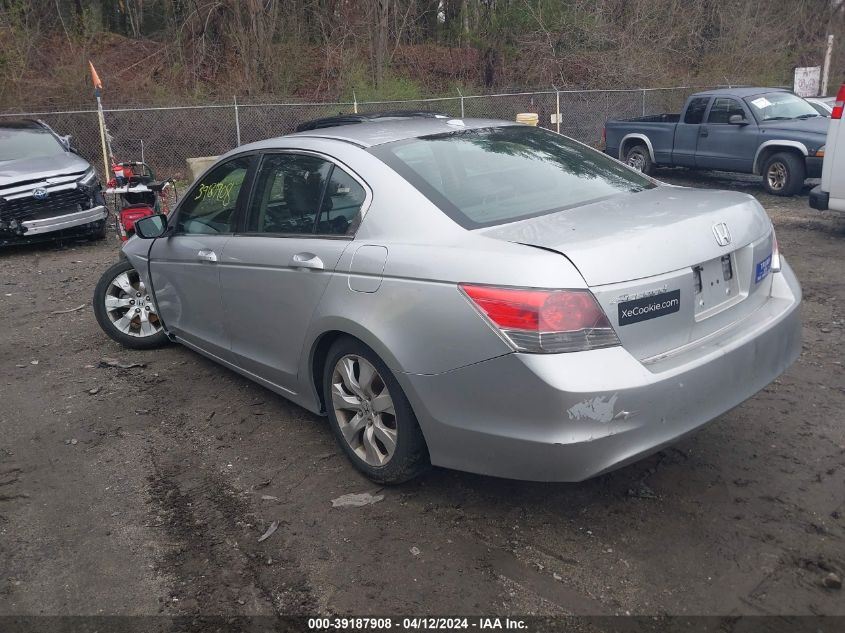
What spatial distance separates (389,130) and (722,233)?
1.85 m

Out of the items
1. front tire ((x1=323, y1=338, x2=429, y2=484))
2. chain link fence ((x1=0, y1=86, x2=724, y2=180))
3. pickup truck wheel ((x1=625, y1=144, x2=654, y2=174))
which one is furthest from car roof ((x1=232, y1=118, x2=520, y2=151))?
chain link fence ((x1=0, y1=86, x2=724, y2=180))

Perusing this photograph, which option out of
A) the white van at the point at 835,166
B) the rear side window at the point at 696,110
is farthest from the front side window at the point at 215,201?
the rear side window at the point at 696,110

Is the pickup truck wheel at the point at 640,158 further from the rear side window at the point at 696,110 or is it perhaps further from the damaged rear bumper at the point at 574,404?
the damaged rear bumper at the point at 574,404

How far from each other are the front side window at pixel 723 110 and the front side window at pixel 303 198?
35.3ft

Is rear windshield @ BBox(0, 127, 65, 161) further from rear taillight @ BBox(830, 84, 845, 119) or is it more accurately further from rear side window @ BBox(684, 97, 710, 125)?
rear side window @ BBox(684, 97, 710, 125)

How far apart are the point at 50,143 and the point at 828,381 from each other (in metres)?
10.4

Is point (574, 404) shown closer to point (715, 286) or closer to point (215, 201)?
point (715, 286)

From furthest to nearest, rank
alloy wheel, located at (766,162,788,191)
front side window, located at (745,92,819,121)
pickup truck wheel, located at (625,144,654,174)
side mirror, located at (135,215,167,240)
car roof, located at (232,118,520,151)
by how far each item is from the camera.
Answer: pickup truck wheel, located at (625,144,654,174), front side window, located at (745,92,819,121), alloy wheel, located at (766,162,788,191), side mirror, located at (135,215,167,240), car roof, located at (232,118,520,151)

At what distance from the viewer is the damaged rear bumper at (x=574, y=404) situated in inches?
117

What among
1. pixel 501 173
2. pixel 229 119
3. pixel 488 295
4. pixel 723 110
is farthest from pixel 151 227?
pixel 229 119

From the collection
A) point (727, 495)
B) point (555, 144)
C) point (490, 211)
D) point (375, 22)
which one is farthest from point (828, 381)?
point (375, 22)

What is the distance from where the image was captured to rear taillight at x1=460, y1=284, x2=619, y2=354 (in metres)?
2.98

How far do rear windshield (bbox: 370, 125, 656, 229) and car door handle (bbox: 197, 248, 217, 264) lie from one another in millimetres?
1310

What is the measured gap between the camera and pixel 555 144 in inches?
175
